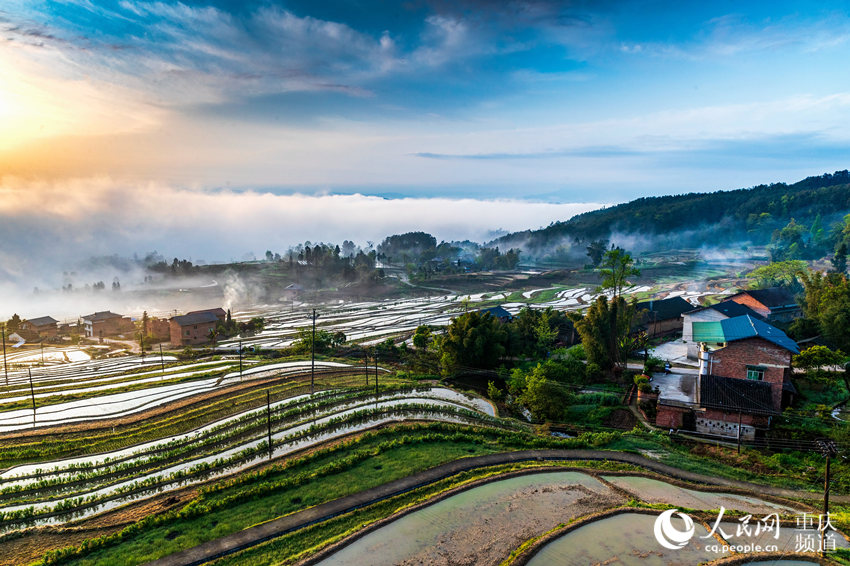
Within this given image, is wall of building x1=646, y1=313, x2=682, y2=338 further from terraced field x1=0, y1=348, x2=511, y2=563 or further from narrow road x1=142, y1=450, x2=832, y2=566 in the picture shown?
narrow road x1=142, y1=450, x2=832, y2=566

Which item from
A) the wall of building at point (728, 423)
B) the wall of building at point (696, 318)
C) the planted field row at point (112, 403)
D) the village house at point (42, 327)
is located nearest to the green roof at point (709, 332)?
the wall of building at point (696, 318)

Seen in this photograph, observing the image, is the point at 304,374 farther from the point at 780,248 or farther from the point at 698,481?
the point at 780,248

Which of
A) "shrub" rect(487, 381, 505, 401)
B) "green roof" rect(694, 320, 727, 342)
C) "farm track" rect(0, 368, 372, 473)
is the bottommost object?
"shrub" rect(487, 381, 505, 401)

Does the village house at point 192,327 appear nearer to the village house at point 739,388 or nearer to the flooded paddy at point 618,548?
the village house at point 739,388

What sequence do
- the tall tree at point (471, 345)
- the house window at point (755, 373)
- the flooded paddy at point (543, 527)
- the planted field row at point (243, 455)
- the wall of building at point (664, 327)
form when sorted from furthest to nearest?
1. the wall of building at point (664, 327)
2. the tall tree at point (471, 345)
3. the house window at point (755, 373)
4. the planted field row at point (243, 455)
5. the flooded paddy at point (543, 527)

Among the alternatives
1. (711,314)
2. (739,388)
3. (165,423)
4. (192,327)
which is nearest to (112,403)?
(165,423)

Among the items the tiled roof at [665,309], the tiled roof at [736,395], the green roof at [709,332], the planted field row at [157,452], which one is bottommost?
the planted field row at [157,452]

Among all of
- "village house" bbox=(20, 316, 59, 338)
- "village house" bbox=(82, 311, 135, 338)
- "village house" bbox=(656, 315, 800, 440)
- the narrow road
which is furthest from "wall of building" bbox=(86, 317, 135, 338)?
"village house" bbox=(656, 315, 800, 440)
